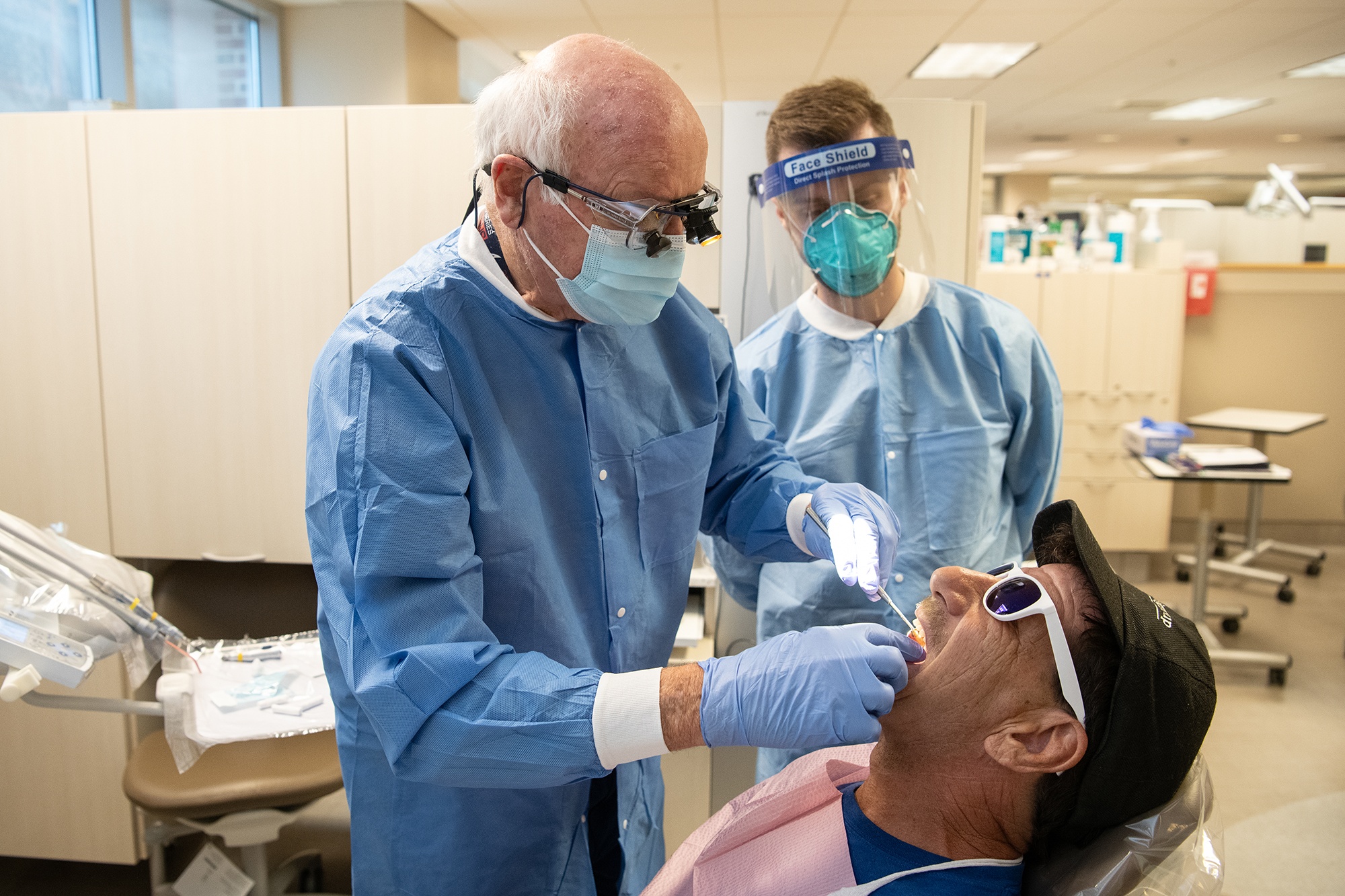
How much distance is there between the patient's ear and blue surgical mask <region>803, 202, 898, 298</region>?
87cm

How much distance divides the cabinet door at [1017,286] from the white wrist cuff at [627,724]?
4185 mm

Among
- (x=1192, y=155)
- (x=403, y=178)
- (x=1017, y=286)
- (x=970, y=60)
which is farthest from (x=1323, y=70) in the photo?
(x=403, y=178)

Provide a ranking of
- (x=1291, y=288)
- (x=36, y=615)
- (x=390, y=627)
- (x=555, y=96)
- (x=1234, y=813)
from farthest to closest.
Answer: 1. (x=1291, y=288)
2. (x=1234, y=813)
3. (x=36, y=615)
4. (x=555, y=96)
5. (x=390, y=627)

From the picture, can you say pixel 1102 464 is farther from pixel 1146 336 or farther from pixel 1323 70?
pixel 1323 70

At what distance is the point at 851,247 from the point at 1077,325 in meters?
3.57

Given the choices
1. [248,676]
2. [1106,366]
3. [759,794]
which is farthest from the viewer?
[1106,366]

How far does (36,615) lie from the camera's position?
5.22ft

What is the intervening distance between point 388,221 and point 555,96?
134 cm

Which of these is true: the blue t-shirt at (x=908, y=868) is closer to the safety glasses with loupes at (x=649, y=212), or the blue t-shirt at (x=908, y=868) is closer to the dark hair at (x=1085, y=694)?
the dark hair at (x=1085, y=694)

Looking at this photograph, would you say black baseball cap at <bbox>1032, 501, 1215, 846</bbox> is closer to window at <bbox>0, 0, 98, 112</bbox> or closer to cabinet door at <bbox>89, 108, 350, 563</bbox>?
cabinet door at <bbox>89, 108, 350, 563</bbox>

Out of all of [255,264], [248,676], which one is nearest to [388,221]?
[255,264]

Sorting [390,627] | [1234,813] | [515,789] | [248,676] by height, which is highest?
[390,627]

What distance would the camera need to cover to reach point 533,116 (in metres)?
1.07

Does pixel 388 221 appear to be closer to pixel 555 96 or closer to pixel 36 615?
pixel 36 615
